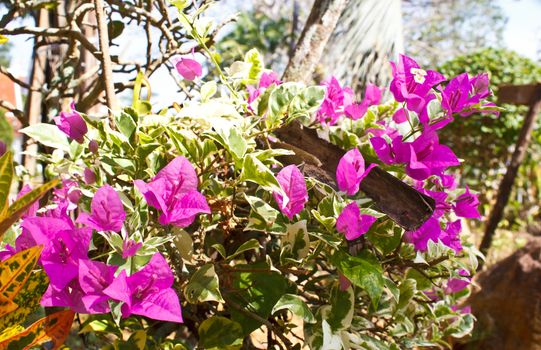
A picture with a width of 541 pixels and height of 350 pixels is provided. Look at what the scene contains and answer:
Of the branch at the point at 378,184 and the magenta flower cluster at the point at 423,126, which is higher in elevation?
the magenta flower cluster at the point at 423,126

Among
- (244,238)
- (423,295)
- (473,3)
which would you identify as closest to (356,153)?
(244,238)

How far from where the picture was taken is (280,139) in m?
1.07

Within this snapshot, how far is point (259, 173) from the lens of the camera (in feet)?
2.77

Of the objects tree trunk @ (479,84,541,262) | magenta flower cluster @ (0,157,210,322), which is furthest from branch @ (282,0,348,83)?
tree trunk @ (479,84,541,262)

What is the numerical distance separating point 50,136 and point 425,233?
700mm

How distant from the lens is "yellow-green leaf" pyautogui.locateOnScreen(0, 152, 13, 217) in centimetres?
61

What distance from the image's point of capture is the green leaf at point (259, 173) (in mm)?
835

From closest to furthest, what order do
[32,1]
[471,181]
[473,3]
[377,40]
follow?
[32,1] → [377,40] → [471,181] → [473,3]

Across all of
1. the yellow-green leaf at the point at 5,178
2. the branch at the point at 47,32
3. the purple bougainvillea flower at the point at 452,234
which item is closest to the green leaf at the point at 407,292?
the purple bougainvillea flower at the point at 452,234

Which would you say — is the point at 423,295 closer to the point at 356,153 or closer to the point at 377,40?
the point at 356,153

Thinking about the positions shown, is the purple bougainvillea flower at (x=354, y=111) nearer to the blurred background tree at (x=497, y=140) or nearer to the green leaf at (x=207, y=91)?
the green leaf at (x=207, y=91)

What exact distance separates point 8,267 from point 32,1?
3.88 ft

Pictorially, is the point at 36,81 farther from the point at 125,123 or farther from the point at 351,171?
the point at 351,171

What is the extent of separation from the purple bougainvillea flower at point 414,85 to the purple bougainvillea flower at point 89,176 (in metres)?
0.54
